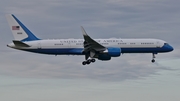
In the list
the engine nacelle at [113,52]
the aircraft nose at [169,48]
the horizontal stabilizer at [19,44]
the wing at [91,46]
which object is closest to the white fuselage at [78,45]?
the horizontal stabilizer at [19,44]

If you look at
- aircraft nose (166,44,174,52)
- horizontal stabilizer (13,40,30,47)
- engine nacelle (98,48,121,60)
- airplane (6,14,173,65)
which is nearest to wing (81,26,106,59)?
airplane (6,14,173,65)

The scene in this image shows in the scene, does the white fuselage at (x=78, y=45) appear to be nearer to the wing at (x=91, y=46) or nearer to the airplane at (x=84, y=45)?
the airplane at (x=84, y=45)

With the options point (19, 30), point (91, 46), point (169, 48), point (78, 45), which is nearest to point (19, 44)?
point (19, 30)

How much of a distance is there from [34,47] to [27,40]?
122 inches

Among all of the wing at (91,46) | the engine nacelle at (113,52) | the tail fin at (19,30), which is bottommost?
the engine nacelle at (113,52)

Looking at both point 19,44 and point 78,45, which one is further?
point 78,45

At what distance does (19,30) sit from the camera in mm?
101875

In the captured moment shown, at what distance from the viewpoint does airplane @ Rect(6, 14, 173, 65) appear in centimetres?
9669

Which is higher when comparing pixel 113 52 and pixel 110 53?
pixel 113 52

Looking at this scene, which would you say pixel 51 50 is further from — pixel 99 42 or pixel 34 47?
pixel 99 42

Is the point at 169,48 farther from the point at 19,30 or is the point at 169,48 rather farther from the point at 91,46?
the point at 19,30

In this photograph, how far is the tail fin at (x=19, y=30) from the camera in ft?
332

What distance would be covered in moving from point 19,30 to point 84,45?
49.3ft

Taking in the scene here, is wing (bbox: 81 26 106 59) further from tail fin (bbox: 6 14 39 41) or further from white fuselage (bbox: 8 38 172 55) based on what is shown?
tail fin (bbox: 6 14 39 41)
